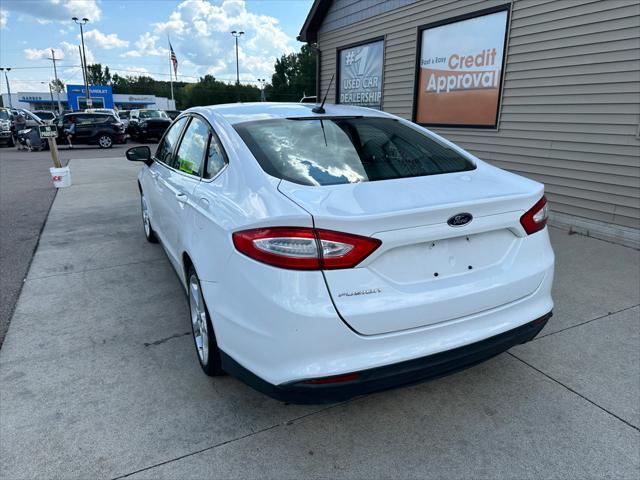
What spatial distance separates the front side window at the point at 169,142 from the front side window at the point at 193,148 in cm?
25

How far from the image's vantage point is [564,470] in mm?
2047

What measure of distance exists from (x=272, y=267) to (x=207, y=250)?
2.04 feet

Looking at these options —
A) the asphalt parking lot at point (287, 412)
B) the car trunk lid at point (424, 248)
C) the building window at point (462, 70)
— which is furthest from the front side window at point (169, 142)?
the building window at point (462, 70)

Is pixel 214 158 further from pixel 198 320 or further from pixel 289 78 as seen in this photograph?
pixel 289 78

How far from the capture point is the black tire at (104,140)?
765 inches

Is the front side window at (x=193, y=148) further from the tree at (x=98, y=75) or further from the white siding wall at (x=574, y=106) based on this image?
the tree at (x=98, y=75)

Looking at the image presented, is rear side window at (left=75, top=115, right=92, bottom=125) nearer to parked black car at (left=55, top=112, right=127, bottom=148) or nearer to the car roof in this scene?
parked black car at (left=55, top=112, right=127, bottom=148)

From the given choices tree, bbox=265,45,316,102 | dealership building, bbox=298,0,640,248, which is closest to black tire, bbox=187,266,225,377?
dealership building, bbox=298,0,640,248

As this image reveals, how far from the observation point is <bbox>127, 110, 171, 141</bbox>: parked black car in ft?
71.3

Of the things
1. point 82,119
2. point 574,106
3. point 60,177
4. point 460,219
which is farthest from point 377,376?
point 82,119

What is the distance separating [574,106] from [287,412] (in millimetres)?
5290

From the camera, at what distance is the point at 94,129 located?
19219mm

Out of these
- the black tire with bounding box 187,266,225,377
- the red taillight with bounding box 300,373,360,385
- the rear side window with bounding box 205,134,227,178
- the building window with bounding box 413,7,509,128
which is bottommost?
the black tire with bounding box 187,266,225,377

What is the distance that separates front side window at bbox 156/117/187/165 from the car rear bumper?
7.38 ft
